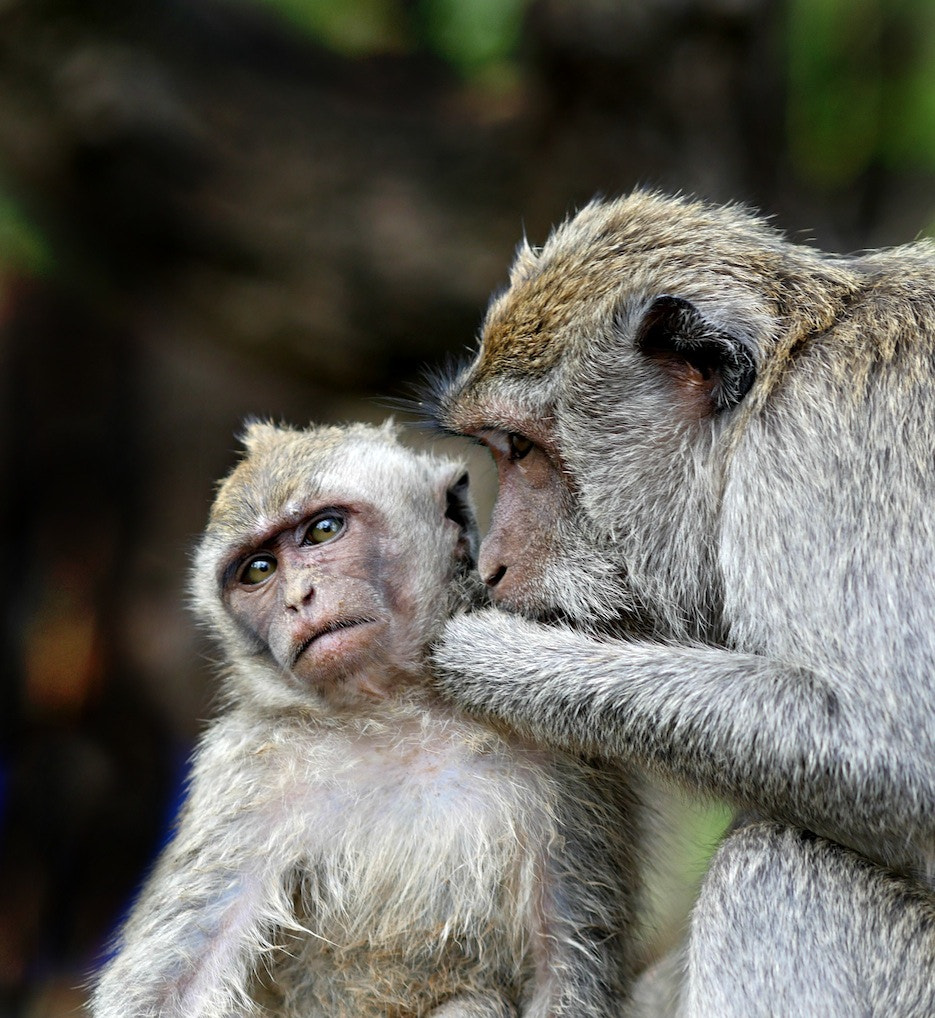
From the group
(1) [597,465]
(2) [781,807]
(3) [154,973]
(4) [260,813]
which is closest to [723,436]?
(1) [597,465]

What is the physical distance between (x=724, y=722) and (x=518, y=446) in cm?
103

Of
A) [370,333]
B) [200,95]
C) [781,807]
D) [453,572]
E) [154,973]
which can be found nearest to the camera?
[781,807]

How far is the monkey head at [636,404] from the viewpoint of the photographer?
3.02 m

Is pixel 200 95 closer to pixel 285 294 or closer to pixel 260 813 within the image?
pixel 285 294

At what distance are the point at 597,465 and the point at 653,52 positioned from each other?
189 inches

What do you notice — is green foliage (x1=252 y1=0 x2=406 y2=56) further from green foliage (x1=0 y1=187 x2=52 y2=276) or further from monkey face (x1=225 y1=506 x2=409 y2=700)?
monkey face (x1=225 y1=506 x2=409 y2=700)

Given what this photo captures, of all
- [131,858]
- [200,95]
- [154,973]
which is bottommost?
[154,973]

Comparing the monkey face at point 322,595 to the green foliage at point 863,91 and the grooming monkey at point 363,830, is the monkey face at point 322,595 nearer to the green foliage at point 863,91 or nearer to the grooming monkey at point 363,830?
the grooming monkey at point 363,830

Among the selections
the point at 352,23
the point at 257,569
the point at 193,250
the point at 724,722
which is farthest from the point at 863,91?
the point at 724,722

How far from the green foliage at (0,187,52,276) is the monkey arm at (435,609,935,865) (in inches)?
191

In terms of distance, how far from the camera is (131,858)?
23.9ft

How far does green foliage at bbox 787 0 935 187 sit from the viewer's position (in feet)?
28.1

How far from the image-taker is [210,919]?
333 cm

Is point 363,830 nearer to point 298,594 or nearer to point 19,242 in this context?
point 298,594
